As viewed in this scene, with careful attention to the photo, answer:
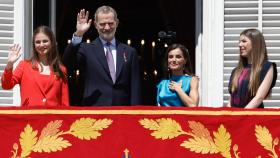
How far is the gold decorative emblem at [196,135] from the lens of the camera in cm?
734

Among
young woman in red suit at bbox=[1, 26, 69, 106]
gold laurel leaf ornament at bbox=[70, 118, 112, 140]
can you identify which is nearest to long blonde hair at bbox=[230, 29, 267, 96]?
gold laurel leaf ornament at bbox=[70, 118, 112, 140]

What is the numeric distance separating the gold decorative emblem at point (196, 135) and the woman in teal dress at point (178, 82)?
40 cm

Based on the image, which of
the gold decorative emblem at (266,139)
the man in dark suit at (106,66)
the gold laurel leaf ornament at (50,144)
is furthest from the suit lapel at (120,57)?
the gold decorative emblem at (266,139)

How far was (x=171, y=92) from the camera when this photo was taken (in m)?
7.87

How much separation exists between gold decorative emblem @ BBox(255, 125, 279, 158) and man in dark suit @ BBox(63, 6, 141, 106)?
1.04 meters

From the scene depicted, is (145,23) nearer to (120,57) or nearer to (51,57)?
(120,57)

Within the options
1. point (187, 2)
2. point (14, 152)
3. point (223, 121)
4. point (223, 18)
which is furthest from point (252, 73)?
point (187, 2)

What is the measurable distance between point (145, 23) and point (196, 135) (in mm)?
9425

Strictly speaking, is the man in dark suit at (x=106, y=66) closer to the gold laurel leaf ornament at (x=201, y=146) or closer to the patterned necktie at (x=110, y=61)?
the patterned necktie at (x=110, y=61)

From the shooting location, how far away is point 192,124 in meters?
7.36

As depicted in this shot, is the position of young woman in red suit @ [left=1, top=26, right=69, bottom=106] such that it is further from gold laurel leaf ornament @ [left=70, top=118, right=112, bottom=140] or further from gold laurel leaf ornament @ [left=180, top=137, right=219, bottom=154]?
gold laurel leaf ornament @ [left=180, top=137, right=219, bottom=154]

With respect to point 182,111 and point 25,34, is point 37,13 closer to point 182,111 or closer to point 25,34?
point 25,34

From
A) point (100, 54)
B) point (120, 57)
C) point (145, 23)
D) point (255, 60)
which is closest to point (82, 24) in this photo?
point (100, 54)

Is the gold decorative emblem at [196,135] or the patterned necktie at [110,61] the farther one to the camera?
the patterned necktie at [110,61]
